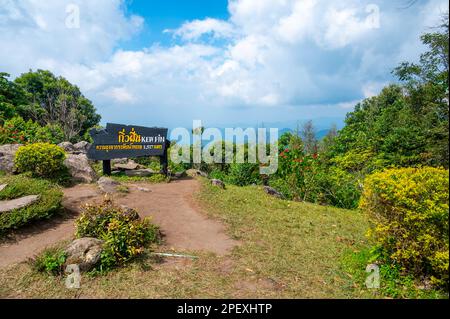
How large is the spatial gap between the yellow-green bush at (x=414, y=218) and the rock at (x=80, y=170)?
30.6 feet

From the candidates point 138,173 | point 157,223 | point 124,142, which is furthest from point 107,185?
point 157,223

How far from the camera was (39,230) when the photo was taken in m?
6.25

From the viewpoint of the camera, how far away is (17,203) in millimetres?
6445

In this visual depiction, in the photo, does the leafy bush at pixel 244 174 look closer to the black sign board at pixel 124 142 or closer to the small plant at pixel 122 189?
the black sign board at pixel 124 142

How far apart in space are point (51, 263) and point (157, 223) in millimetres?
2539

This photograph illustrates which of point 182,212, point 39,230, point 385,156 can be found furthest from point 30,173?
point 385,156

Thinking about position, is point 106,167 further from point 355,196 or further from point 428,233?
point 428,233

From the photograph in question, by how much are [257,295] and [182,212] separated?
419 centimetres

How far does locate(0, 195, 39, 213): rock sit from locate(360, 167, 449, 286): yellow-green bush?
710 centimetres

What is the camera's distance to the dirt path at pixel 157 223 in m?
5.61

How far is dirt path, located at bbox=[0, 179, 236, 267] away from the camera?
5609 mm

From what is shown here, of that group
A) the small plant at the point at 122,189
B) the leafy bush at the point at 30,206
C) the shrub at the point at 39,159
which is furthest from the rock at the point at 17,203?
the shrub at the point at 39,159

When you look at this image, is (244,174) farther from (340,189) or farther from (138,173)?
(138,173)

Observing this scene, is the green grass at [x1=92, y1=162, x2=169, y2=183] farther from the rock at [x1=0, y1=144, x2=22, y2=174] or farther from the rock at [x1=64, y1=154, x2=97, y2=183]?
the rock at [x1=0, y1=144, x2=22, y2=174]
